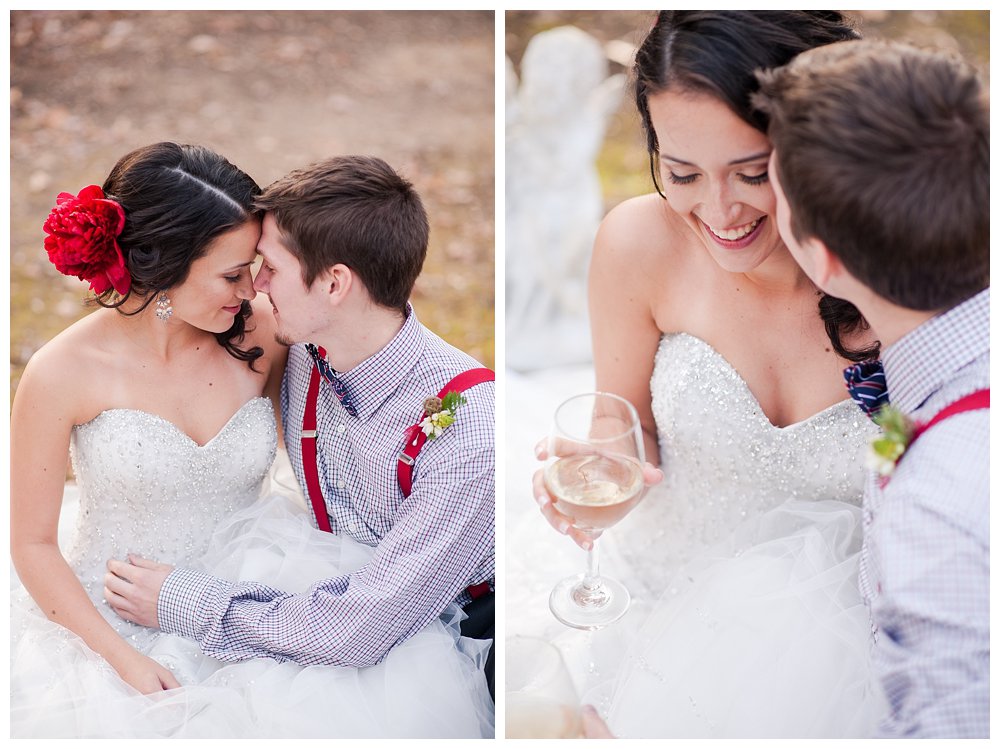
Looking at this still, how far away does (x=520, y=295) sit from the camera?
4.58 metres

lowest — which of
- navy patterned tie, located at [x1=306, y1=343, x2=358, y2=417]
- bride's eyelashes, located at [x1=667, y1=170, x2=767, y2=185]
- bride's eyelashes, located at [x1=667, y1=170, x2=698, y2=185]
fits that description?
navy patterned tie, located at [x1=306, y1=343, x2=358, y2=417]

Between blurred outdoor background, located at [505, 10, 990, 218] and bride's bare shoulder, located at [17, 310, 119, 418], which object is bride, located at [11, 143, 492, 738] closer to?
bride's bare shoulder, located at [17, 310, 119, 418]

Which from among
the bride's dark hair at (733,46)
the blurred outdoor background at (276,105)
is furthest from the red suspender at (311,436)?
the blurred outdoor background at (276,105)

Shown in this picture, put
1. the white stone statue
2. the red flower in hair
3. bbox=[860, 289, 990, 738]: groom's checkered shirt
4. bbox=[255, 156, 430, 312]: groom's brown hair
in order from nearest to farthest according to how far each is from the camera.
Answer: bbox=[860, 289, 990, 738]: groom's checkered shirt → the red flower in hair → bbox=[255, 156, 430, 312]: groom's brown hair → the white stone statue

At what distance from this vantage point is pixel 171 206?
2410 millimetres

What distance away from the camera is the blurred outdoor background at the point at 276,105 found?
221 inches

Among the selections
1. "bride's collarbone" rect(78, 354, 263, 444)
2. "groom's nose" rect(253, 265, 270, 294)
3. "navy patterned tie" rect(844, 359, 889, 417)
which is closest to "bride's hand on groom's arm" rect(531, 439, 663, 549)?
"navy patterned tie" rect(844, 359, 889, 417)

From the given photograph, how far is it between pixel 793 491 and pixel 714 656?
1.89ft

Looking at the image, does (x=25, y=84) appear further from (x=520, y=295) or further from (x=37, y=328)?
(x=520, y=295)

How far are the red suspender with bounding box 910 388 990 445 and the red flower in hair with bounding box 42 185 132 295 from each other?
198 cm

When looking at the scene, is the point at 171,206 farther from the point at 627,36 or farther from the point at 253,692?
the point at 627,36

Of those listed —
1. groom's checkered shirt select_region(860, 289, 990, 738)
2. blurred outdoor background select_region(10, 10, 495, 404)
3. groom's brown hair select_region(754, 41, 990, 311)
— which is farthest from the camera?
blurred outdoor background select_region(10, 10, 495, 404)

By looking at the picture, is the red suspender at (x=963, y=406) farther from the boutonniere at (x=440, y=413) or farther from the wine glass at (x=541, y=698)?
the boutonniere at (x=440, y=413)

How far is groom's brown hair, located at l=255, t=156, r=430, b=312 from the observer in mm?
2438
